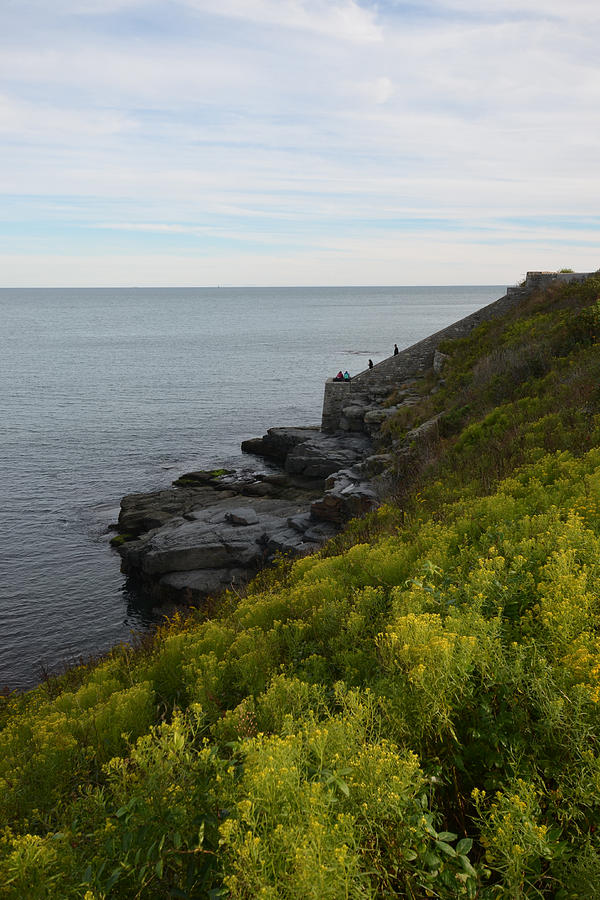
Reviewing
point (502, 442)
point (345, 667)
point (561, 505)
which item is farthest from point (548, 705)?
point (502, 442)

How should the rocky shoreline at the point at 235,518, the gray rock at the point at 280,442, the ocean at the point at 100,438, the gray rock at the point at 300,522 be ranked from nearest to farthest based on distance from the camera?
the rocky shoreline at the point at 235,518, the gray rock at the point at 300,522, the ocean at the point at 100,438, the gray rock at the point at 280,442

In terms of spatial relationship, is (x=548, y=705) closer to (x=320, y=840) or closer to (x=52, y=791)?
(x=320, y=840)

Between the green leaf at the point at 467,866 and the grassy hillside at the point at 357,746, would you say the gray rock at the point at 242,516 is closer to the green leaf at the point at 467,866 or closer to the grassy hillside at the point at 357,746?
the grassy hillside at the point at 357,746

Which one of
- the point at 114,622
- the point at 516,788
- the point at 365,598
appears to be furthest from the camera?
the point at 114,622

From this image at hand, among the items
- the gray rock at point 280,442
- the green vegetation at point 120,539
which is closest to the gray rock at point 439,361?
the gray rock at point 280,442

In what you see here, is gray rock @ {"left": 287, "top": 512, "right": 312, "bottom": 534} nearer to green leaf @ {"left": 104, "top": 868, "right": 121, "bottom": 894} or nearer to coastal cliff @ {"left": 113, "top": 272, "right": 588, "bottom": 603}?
coastal cliff @ {"left": 113, "top": 272, "right": 588, "bottom": 603}

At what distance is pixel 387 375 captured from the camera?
31.6 m

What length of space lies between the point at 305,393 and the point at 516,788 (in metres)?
51.3

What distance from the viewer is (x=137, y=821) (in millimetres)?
3176

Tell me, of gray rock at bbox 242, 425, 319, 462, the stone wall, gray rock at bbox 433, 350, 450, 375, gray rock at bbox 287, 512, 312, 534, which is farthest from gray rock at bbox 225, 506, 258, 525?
gray rock at bbox 433, 350, 450, 375

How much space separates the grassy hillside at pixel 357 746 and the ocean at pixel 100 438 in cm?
463

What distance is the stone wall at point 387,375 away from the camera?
2972cm

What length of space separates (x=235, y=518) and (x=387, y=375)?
14.7 metres

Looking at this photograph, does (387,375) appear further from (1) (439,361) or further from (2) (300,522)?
(2) (300,522)
